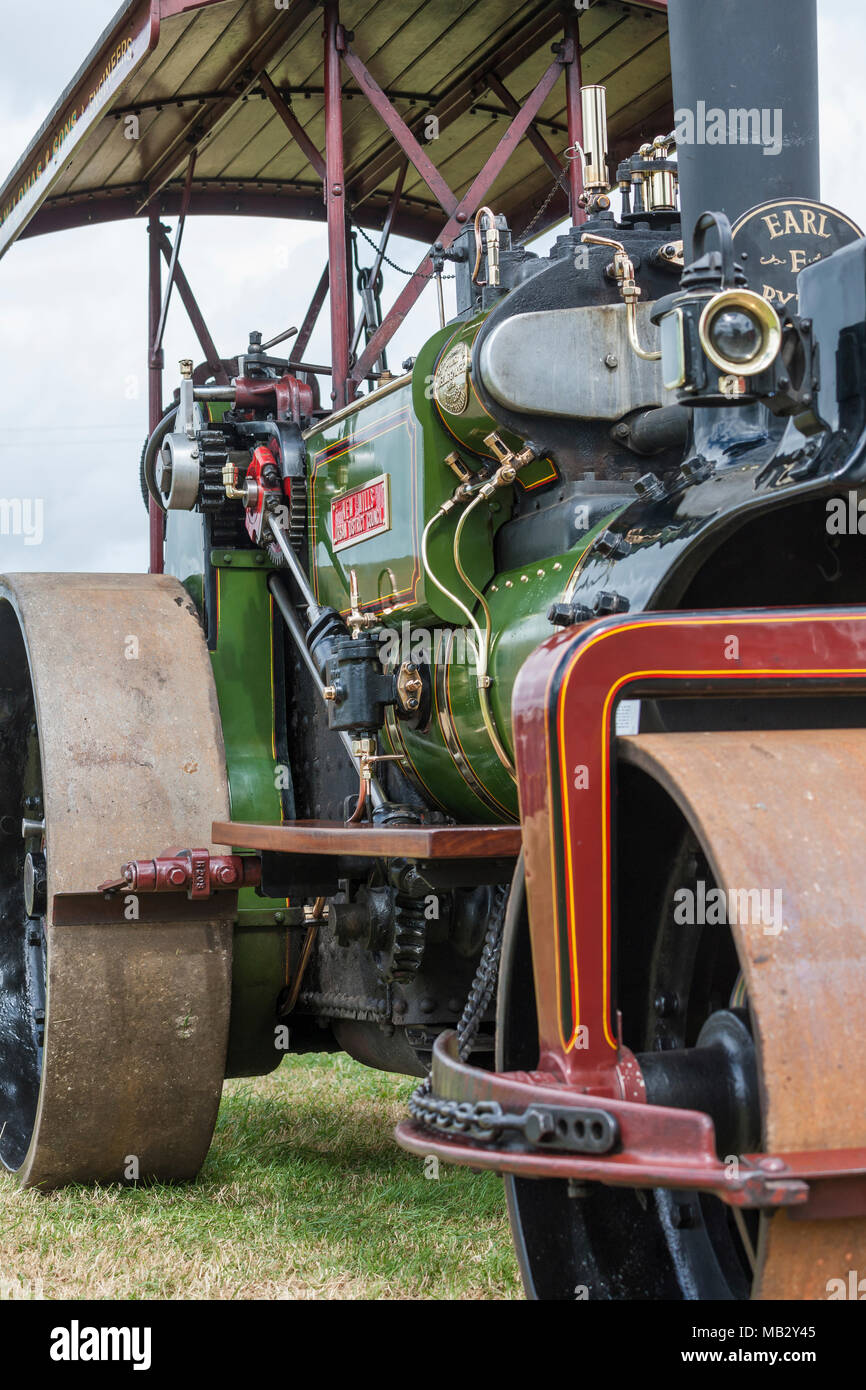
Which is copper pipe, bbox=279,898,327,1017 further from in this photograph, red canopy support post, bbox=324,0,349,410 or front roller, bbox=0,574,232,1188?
red canopy support post, bbox=324,0,349,410

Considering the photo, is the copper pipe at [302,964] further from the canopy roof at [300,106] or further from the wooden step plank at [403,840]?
the canopy roof at [300,106]

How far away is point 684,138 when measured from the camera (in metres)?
2.77

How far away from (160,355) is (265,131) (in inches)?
30.0

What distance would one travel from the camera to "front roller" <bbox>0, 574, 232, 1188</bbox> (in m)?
3.59

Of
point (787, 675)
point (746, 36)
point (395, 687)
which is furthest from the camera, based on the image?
point (395, 687)

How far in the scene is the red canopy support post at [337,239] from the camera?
12.9ft

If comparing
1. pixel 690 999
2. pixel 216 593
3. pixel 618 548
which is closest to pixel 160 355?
pixel 216 593

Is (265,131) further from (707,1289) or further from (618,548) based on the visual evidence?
(707,1289)

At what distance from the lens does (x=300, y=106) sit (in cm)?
483

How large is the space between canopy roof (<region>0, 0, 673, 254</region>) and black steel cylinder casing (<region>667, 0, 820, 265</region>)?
1581 millimetres

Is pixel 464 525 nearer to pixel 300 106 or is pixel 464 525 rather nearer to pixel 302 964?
pixel 302 964

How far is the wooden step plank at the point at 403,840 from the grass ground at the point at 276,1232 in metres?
0.83

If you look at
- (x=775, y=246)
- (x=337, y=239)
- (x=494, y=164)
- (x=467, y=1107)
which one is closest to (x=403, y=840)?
(x=467, y=1107)

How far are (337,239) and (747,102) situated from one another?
144 centimetres
